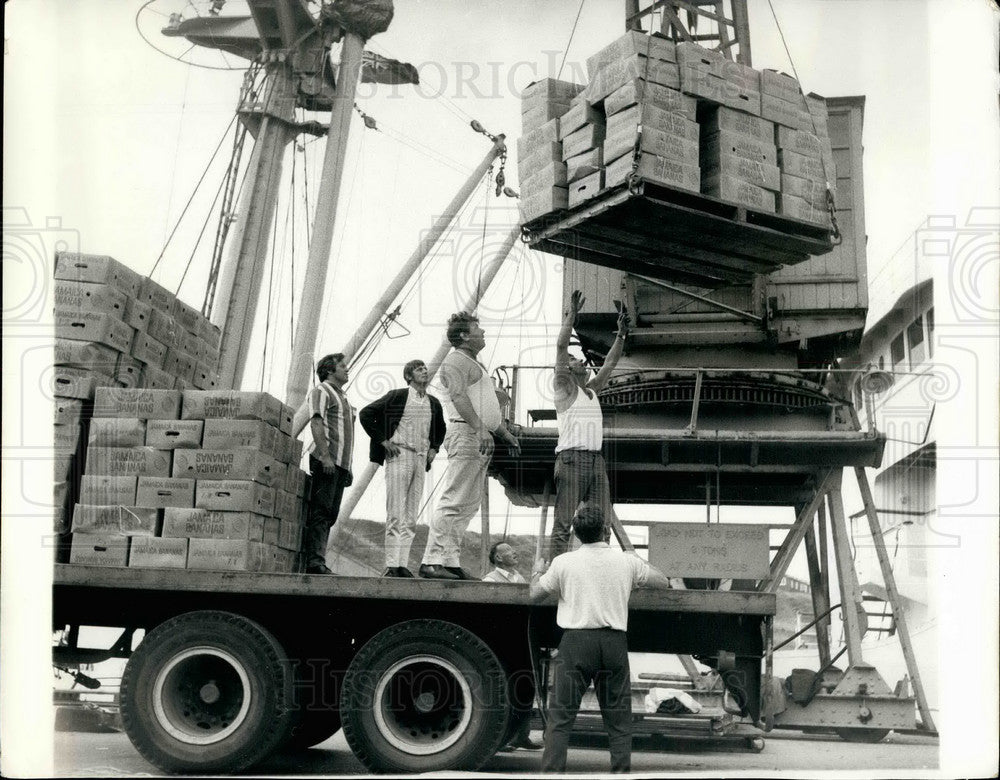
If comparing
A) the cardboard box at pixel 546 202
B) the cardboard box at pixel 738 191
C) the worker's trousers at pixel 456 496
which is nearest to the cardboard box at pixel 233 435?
the worker's trousers at pixel 456 496

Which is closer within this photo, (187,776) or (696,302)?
(187,776)

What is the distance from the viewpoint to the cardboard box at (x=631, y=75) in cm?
848

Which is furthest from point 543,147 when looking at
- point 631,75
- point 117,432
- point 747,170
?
point 117,432

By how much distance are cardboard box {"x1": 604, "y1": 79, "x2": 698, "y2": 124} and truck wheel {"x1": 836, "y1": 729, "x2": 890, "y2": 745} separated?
16.9 ft

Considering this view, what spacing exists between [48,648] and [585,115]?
551 cm

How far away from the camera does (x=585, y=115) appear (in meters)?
8.88

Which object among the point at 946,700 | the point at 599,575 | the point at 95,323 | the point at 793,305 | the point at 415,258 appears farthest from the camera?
the point at 415,258

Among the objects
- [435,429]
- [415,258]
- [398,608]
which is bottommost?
[398,608]

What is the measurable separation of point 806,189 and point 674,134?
139 centimetres

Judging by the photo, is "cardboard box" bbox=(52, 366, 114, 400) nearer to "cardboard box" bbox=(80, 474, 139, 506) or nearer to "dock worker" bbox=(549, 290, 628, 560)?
"cardboard box" bbox=(80, 474, 139, 506)

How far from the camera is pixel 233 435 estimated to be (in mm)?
7918

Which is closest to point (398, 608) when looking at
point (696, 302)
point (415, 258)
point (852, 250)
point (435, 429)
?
point (435, 429)

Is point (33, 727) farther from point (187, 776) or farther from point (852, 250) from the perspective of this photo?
point (852, 250)

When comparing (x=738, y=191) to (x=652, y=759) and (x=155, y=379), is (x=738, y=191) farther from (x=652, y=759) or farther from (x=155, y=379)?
(x=155, y=379)
